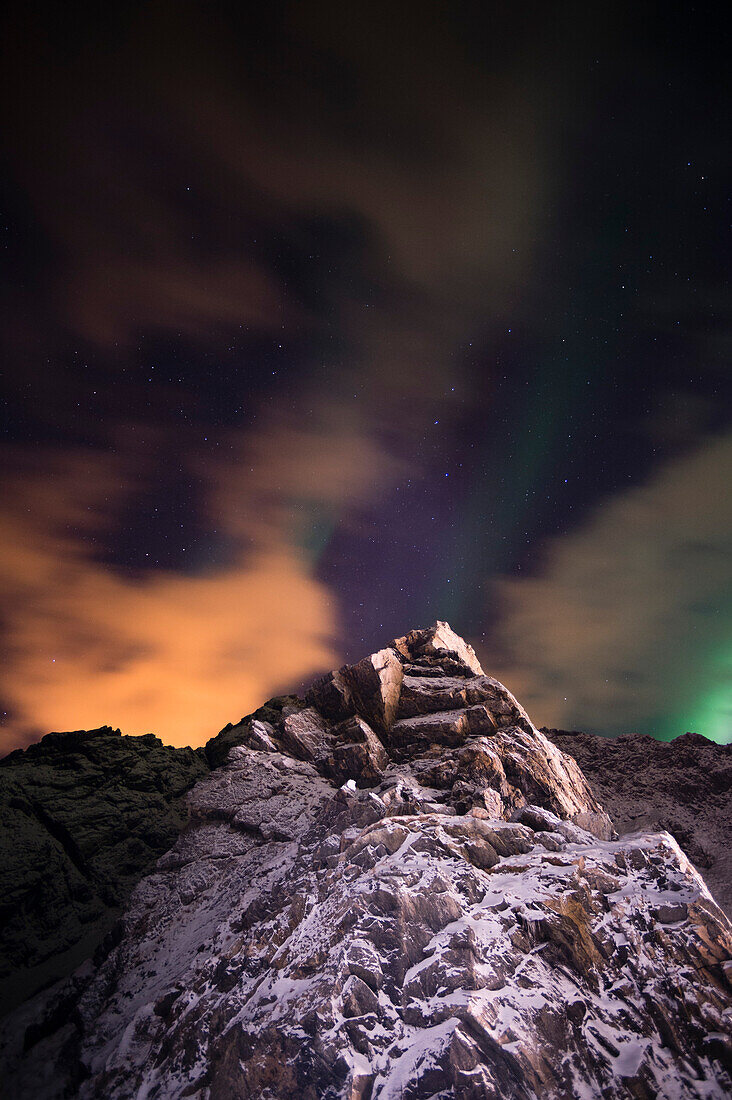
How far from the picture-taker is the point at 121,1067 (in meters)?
32.0

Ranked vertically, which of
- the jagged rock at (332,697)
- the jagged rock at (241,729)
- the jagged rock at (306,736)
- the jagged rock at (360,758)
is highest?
the jagged rock at (241,729)

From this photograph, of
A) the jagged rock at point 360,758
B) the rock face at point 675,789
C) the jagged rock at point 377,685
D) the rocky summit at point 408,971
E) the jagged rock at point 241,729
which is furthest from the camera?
the jagged rock at point 241,729

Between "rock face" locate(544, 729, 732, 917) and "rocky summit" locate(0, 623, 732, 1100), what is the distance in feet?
116

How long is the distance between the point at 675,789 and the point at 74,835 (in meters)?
89.3

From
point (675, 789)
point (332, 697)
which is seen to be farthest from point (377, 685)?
point (675, 789)

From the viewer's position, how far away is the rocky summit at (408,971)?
2553 centimetres

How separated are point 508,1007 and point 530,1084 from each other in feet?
9.50

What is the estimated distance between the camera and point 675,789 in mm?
82375

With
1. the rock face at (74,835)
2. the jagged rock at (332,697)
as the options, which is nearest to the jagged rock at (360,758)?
the jagged rock at (332,697)

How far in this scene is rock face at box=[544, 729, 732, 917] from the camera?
7050 cm

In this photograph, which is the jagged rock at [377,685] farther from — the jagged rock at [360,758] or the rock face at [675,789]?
the rock face at [675,789]

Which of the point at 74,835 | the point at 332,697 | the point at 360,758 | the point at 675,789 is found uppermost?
the point at 332,697

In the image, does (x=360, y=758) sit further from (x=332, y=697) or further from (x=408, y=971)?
(x=408, y=971)

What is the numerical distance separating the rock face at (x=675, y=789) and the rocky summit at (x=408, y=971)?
116 feet
